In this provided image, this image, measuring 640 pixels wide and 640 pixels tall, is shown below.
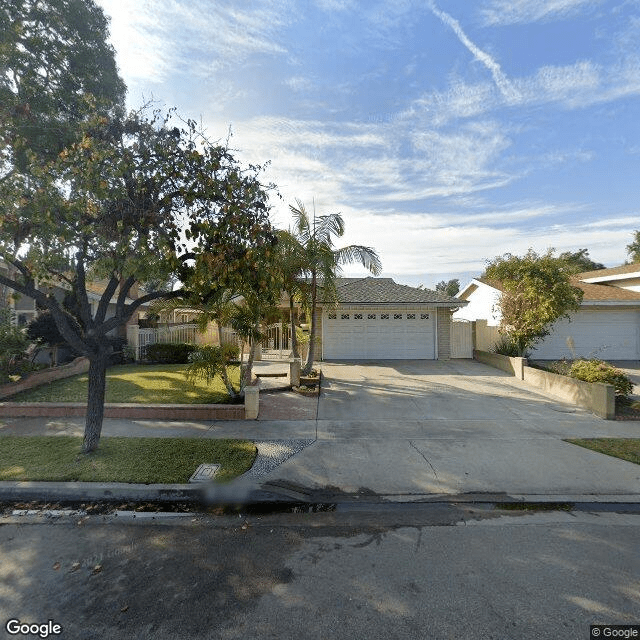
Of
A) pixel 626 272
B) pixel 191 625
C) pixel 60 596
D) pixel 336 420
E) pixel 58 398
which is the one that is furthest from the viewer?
pixel 626 272

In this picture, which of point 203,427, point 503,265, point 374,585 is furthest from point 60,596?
point 503,265

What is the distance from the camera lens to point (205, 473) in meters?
5.36

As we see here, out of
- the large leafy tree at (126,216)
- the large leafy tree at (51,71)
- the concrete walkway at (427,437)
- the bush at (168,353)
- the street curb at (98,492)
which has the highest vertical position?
the large leafy tree at (51,71)

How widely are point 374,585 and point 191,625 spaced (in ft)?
4.89

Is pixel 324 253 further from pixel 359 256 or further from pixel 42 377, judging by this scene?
pixel 42 377

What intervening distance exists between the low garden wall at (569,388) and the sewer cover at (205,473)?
8.51m

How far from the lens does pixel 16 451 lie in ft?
19.9

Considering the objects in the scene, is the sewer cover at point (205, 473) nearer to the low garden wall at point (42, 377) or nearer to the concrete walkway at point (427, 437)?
the concrete walkway at point (427, 437)

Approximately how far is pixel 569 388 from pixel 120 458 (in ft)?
34.5

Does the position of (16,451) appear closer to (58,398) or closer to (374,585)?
(58,398)

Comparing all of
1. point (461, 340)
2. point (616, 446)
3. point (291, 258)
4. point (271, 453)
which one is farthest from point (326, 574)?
point (461, 340)

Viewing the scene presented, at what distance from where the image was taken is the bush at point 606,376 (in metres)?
8.98

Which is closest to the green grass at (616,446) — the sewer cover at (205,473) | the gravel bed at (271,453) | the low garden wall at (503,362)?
the gravel bed at (271,453)

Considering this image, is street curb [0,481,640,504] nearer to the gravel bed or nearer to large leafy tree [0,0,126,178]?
the gravel bed
